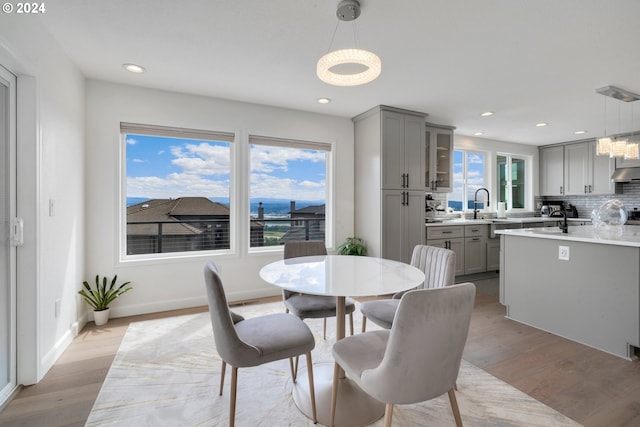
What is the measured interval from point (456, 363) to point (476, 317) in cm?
215

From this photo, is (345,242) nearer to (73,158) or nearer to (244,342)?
(244,342)

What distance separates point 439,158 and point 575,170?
10.3 ft

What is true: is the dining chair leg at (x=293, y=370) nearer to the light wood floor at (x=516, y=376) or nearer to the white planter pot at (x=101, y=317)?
the light wood floor at (x=516, y=376)

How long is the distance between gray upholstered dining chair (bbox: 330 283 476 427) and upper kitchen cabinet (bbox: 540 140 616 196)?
20.4ft

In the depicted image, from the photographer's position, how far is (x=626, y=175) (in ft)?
16.2

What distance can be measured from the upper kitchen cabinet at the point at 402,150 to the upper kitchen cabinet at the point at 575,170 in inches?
151

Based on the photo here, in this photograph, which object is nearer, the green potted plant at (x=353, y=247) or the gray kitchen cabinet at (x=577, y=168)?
the green potted plant at (x=353, y=247)

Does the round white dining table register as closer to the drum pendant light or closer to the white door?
the drum pendant light

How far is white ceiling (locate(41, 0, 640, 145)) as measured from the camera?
1844 mm

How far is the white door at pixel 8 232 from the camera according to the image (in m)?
1.76

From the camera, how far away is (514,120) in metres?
4.27

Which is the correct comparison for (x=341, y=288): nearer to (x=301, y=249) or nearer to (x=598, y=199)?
(x=301, y=249)

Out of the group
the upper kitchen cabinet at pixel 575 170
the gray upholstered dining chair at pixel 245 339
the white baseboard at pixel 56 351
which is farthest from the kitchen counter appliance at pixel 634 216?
the white baseboard at pixel 56 351

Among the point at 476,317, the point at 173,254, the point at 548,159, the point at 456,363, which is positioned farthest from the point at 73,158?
the point at 548,159
